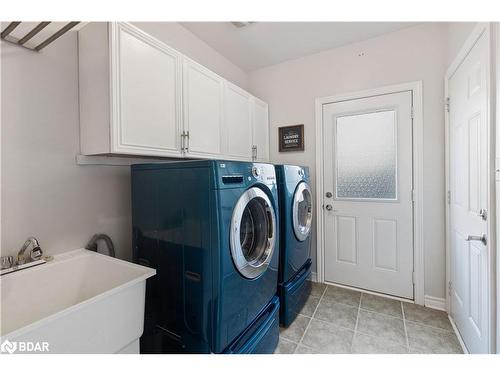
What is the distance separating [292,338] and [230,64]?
2.84 metres

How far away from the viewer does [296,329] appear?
1853mm

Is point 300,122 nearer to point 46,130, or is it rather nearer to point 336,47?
point 336,47

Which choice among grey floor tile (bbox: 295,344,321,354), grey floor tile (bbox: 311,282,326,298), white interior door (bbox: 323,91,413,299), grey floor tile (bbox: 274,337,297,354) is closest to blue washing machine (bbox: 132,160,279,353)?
grey floor tile (bbox: 274,337,297,354)

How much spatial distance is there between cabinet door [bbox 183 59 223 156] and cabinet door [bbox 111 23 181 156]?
10 centimetres

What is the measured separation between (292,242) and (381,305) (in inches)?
43.8

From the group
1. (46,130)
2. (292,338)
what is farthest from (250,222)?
(46,130)

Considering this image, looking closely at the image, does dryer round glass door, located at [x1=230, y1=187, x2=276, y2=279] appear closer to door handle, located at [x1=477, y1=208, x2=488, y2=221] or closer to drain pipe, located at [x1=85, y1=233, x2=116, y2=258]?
drain pipe, located at [x1=85, y1=233, x2=116, y2=258]

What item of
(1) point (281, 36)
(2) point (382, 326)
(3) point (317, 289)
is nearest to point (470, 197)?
(2) point (382, 326)

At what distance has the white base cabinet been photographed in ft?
4.23

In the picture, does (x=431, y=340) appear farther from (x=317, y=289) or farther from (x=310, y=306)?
(x=317, y=289)

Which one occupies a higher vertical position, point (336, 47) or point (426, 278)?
point (336, 47)

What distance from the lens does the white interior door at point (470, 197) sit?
1306 millimetres

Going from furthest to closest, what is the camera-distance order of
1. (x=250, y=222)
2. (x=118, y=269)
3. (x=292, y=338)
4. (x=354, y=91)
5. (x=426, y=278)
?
(x=354, y=91) < (x=426, y=278) < (x=292, y=338) < (x=250, y=222) < (x=118, y=269)
